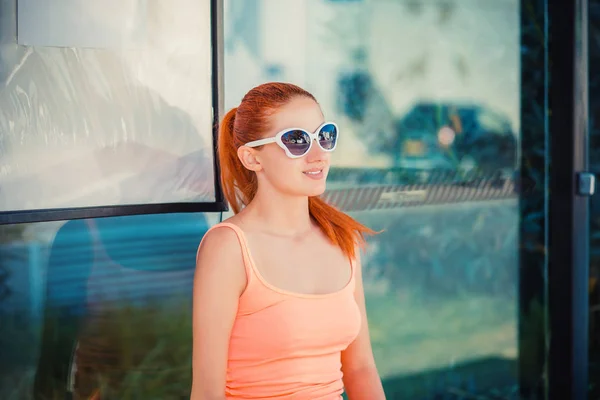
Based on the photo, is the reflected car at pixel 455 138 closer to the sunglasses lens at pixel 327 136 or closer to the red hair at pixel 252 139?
the red hair at pixel 252 139

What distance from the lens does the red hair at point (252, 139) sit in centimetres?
179

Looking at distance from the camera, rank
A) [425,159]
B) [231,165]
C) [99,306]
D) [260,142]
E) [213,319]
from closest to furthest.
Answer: [213,319]
[260,142]
[231,165]
[99,306]
[425,159]

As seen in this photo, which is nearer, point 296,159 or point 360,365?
point 296,159

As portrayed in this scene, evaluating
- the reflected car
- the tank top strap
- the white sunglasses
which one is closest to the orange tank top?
the tank top strap

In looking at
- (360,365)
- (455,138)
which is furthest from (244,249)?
(455,138)

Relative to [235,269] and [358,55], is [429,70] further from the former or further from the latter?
[235,269]

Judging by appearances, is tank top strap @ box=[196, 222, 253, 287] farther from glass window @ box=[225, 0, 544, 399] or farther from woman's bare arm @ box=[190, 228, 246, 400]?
glass window @ box=[225, 0, 544, 399]

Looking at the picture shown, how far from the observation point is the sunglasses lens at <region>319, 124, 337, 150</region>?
1776mm

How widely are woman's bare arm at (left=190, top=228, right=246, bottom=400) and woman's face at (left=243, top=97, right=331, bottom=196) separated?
24 cm

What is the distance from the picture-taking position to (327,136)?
179cm

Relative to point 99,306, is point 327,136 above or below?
above

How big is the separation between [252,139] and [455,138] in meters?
1.42

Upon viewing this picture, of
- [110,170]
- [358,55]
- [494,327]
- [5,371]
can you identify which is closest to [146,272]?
[110,170]

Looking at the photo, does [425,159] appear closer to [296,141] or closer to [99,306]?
[296,141]
